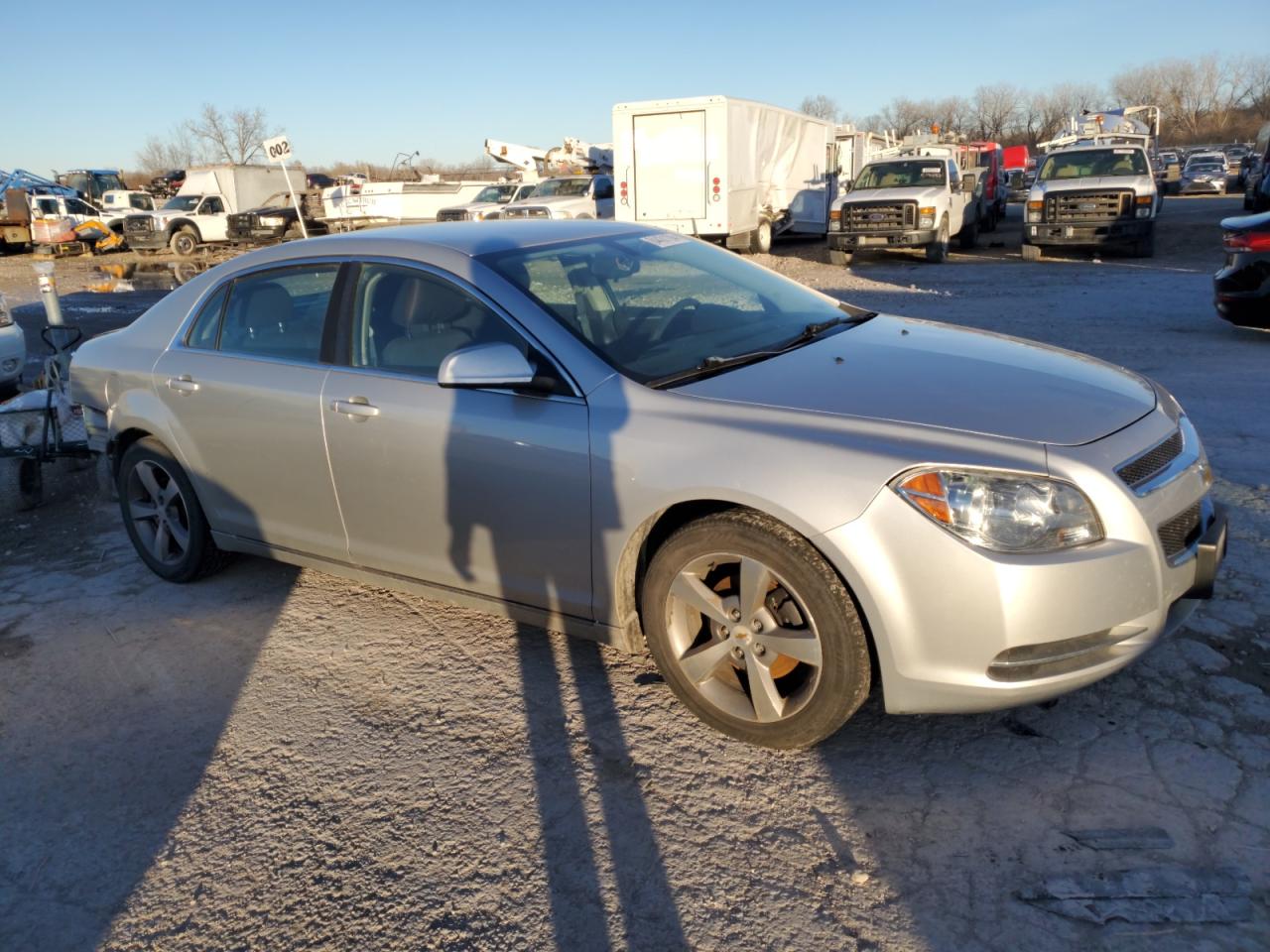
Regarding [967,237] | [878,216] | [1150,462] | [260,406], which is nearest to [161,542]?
[260,406]

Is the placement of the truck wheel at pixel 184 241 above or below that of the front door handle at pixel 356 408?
below

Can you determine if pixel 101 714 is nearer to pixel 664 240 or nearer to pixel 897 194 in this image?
pixel 664 240

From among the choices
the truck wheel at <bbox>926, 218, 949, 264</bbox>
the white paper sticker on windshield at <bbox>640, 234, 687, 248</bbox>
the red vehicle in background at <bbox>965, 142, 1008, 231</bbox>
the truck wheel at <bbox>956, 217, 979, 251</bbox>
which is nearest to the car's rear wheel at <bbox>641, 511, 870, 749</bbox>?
the white paper sticker on windshield at <bbox>640, 234, 687, 248</bbox>

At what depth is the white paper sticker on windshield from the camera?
4545mm

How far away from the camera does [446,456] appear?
3691 mm

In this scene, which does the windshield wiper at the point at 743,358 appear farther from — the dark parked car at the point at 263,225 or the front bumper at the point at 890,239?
the dark parked car at the point at 263,225

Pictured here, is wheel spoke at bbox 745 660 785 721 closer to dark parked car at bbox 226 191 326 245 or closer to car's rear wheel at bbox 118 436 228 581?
car's rear wheel at bbox 118 436 228 581

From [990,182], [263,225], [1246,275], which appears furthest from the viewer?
[263,225]

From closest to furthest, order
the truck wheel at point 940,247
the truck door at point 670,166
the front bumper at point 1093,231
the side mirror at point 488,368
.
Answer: the side mirror at point 488,368
the front bumper at point 1093,231
the truck wheel at point 940,247
the truck door at point 670,166

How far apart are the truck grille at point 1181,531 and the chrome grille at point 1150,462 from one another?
0.51 feet

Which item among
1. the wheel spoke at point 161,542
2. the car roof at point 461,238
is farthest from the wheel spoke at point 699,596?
the wheel spoke at point 161,542

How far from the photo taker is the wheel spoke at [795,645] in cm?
300

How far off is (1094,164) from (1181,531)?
17979 mm

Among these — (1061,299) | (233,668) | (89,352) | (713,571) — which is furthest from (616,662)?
(1061,299)
